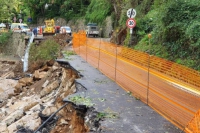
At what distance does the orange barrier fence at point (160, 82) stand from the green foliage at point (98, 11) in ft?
87.3

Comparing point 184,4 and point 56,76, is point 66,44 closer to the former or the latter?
point 56,76

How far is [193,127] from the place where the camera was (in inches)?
187

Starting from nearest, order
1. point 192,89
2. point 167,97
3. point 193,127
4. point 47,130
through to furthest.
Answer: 1. point 193,127
2. point 192,89
3. point 167,97
4. point 47,130

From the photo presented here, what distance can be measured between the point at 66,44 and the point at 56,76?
10258 mm

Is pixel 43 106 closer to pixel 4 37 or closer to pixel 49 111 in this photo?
pixel 49 111

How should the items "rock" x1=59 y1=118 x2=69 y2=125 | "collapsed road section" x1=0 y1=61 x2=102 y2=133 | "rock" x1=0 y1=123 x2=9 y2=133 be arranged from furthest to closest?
1. "rock" x1=0 y1=123 x2=9 y2=133
2. "rock" x1=59 y1=118 x2=69 y2=125
3. "collapsed road section" x1=0 y1=61 x2=102 y2=133

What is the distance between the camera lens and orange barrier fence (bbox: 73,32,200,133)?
5.77 meters

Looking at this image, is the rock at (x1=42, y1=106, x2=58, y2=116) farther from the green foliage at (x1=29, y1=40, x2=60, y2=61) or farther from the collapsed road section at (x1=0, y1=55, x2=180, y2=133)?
the green foliage at (x1=29, y1=40, x2=60, y2=61)

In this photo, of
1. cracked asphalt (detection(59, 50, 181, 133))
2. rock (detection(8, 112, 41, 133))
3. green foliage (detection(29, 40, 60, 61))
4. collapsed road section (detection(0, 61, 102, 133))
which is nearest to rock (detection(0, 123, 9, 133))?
collapsed road section (detection(0, 61, 102, 133))

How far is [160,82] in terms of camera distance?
6.87 metres

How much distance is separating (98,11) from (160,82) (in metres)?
34.1

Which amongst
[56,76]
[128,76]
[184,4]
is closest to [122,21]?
[56,76]

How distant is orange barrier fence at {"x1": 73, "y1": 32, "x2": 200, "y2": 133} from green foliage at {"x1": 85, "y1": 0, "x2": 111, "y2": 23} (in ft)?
87.3

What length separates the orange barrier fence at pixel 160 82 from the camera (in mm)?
5773
